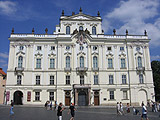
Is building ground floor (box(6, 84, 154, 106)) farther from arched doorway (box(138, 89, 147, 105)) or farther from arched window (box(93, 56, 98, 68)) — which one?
arched window (box(93, 56, 98, 68))

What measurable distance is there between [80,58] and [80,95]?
383 inches

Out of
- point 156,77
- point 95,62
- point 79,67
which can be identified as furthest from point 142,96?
point 79,67

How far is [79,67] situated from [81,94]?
697 centimetres

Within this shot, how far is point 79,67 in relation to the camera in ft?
152

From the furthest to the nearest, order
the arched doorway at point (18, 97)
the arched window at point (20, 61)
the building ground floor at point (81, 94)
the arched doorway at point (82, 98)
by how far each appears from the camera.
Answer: the arched doorway at point (18, 97), the arched window at point (20, 61), the arched doorway at point (82, 98), the building ground floor at point (81, 94)

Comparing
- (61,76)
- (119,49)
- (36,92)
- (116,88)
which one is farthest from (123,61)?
(36,92)

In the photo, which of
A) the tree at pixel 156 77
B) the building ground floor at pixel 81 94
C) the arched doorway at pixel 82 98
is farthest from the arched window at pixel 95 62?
the tree at pixel 156 77

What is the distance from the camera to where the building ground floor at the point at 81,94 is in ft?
147

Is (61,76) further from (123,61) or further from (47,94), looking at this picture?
(123,61)

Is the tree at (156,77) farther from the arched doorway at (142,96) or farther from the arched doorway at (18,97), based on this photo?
the arched doorway at (18,97)

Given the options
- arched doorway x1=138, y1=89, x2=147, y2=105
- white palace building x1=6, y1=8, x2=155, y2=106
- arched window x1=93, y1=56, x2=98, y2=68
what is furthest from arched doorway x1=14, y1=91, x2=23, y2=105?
arched doorway x1=138, y1=89, x2=147, y2=105

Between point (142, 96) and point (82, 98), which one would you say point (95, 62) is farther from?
point (142, 96)

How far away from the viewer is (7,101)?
44.3 metres

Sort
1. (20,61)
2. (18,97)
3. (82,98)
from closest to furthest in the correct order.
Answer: (82,98) < (20,61) < (18,97)
